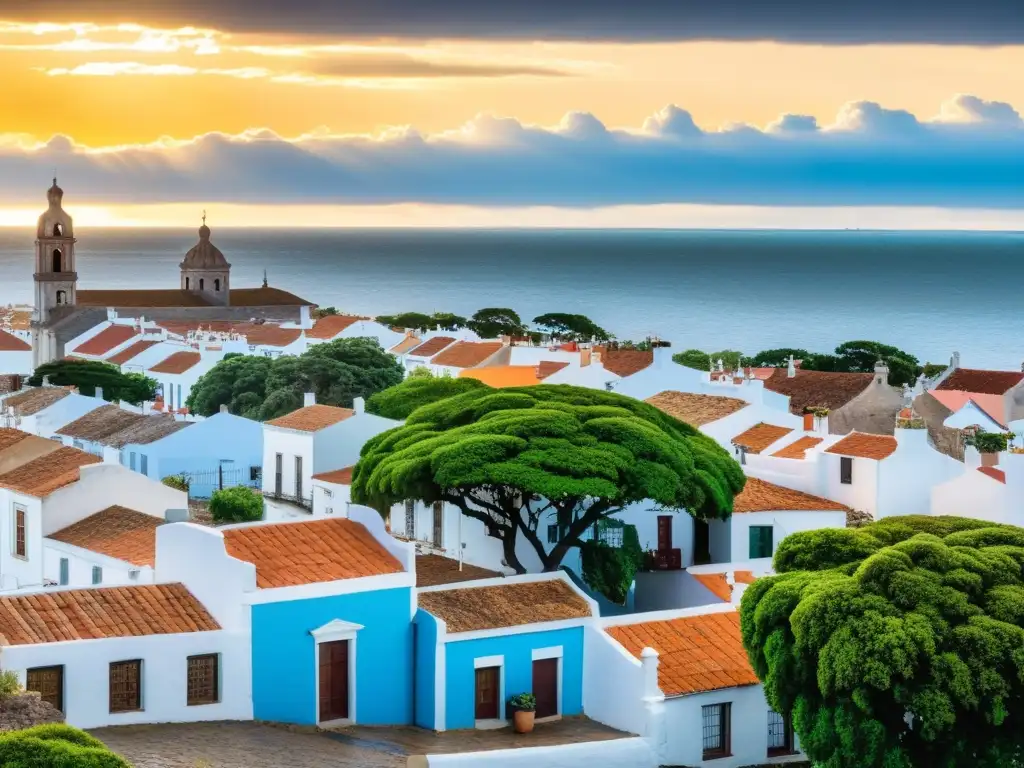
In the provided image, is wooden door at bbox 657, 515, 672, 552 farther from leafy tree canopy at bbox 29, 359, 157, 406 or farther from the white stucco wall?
leafy tree canopy at bbox 29, 359, 157, 406

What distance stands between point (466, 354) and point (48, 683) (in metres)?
59.9

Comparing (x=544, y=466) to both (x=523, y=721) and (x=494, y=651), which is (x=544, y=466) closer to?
(x=494, y=651)

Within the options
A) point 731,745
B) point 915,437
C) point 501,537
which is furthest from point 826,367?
point 731,745

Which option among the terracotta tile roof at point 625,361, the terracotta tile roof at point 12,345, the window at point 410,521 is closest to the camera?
the window at point 410,521

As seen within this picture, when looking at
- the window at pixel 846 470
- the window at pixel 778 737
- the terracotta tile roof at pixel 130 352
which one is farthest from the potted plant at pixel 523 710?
the terracotta tile roof at pixel 130 352

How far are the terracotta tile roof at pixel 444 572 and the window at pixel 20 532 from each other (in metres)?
8.39

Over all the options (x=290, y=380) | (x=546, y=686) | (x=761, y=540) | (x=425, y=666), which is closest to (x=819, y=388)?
(x=290, y=380)

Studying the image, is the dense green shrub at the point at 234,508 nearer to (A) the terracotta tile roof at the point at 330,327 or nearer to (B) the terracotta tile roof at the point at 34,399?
(B) the terracotta tile roof at the point at 34,399

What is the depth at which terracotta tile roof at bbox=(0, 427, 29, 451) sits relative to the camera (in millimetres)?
46409

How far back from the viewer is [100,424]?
188 feet

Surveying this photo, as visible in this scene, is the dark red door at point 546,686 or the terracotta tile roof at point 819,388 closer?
the dark red door at point 546,686

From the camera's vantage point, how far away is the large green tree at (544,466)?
36.4 meters

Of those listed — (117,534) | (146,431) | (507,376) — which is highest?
(507,376)

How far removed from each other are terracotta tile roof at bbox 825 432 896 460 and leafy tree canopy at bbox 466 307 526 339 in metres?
96.5
